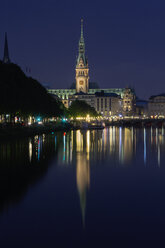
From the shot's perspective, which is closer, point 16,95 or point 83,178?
point 83,178

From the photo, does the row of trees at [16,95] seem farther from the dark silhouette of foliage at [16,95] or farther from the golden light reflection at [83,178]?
the golden light reflection at [83,178]

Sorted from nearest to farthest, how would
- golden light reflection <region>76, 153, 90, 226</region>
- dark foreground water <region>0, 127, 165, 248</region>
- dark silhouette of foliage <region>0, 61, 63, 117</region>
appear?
dark foreground water <region>0, 127, 165, 248</region>
golden light reflection <region>76, 153, 90, 226</region>
dark silhouette of foliage <region>0, 61, 63, 117</region>

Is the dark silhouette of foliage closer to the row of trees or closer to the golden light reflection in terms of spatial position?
the row of trees

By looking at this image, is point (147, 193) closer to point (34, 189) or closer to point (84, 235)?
point (34, 189)

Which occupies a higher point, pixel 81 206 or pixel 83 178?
pixel 83 178

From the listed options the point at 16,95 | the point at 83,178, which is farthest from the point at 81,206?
the point at 16,95

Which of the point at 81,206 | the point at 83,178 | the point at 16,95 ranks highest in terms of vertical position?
the point at 16,95

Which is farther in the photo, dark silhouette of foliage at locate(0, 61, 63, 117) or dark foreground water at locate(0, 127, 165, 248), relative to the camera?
dark silhouette of foliage at locate(0, 61, 63, 117)

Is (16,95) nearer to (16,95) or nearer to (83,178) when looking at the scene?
(16,95)

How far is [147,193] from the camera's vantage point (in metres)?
21.4

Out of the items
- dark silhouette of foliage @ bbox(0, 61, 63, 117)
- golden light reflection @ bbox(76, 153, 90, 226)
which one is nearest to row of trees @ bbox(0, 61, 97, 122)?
dark silhouette of foliage @ bbox(0, 61, 63, 117)

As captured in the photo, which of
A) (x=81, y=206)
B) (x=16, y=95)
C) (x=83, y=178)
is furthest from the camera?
(x=16, y=95)

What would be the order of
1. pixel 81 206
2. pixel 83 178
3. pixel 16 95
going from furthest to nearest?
1. pixel 16 95
2. pixel 83 178
3. pixel 81 206

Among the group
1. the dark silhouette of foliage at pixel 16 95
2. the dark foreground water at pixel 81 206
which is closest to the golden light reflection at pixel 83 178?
the dark foreground water at pixel 81 206
